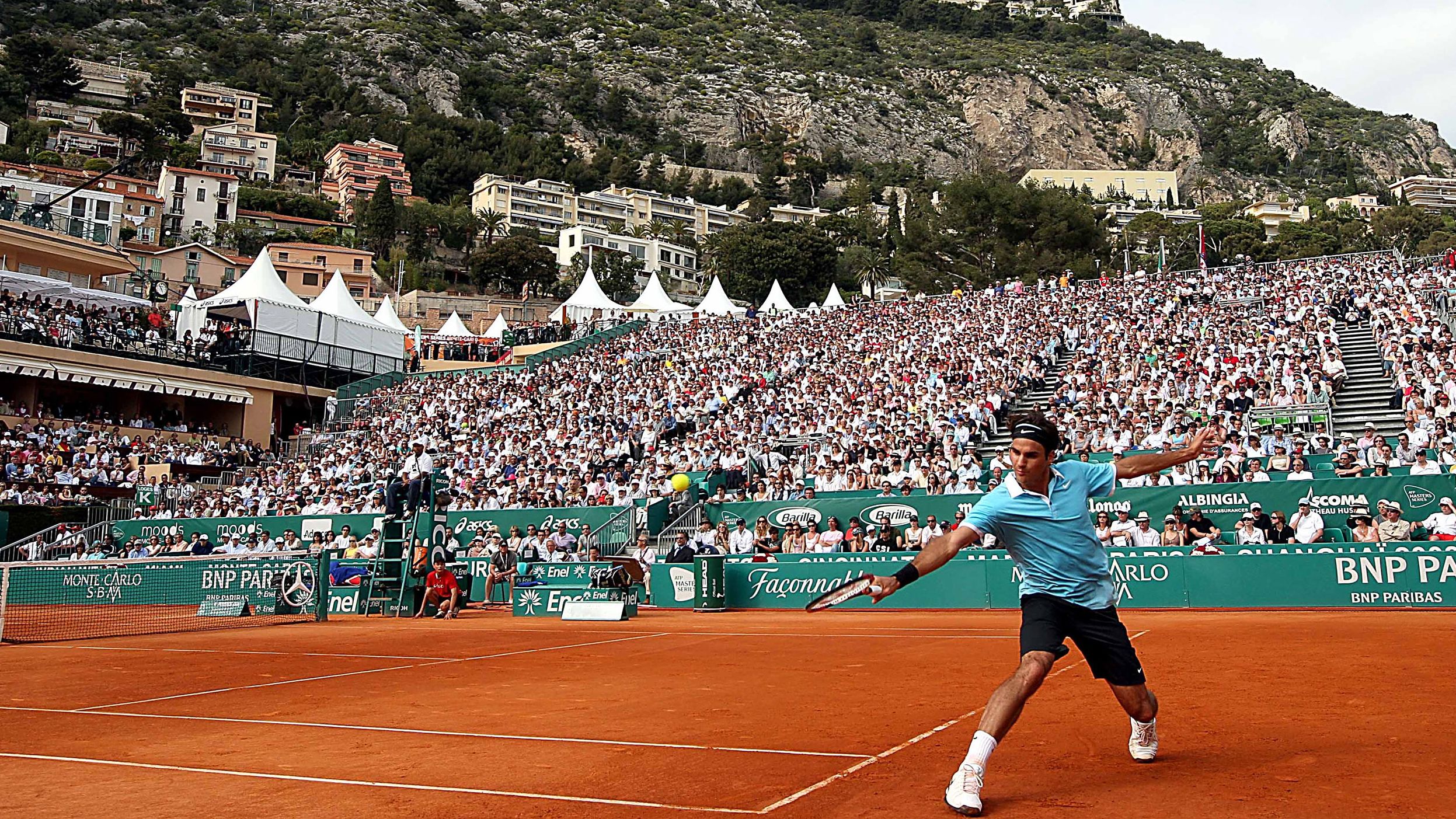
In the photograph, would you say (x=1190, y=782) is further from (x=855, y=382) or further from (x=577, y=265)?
(x=577, y=265)

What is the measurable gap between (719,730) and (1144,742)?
264 cm

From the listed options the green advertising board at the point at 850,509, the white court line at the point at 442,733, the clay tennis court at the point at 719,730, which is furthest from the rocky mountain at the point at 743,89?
the white court line at the point at 442,733

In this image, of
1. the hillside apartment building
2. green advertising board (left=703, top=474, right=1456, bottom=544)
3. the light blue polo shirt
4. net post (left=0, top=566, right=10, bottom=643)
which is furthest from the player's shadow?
the hillside apartment building

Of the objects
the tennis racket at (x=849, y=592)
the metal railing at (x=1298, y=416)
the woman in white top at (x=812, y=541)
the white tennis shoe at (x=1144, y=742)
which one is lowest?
the white tennis shoe at (x=1144, y=742)

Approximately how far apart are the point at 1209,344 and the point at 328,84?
5483 inches

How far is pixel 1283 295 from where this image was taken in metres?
31.3

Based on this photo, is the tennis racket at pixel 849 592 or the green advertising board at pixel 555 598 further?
the green advertising board at pixel 555 598

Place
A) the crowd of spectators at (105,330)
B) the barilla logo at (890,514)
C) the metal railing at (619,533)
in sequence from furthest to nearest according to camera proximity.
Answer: the crowd of spectators at (105,330) → the metal railing at (619,533) → the barilla logo at (890,514)

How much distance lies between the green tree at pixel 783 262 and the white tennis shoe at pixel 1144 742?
3706 inches

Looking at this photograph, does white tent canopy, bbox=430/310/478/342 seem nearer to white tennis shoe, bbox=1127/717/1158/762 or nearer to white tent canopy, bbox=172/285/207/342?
white tent canopy, bbox=172/285/207/342

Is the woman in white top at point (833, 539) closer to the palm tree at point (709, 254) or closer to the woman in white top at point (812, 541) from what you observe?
the woman in white top at point (812, 541)

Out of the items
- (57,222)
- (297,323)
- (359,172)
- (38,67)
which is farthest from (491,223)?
(297,323)

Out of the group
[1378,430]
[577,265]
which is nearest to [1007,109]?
[577,265]

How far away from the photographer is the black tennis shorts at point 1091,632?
5074mm
